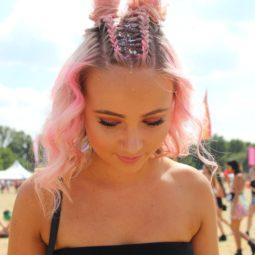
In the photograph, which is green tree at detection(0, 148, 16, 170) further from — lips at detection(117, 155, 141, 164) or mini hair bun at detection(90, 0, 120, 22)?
lips at detection(117, 155, 141, 164)

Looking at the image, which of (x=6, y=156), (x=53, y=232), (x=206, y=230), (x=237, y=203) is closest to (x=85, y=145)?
(x=53, y=232)

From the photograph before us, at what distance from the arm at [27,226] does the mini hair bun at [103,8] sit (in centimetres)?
72

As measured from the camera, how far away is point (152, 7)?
2318mm

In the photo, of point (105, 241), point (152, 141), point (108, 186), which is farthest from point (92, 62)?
point (105, 241)

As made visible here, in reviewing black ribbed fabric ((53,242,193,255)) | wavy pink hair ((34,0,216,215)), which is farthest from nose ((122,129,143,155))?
black ribbed fabric ((53,242,193,255))

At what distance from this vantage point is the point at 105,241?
2.24 meters

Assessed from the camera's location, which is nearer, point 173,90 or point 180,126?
point 173,90

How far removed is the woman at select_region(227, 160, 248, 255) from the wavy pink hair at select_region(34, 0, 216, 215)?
816cm

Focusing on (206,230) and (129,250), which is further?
(206,230)

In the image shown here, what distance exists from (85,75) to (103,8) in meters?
0.29

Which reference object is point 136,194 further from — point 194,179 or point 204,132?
point 204,132

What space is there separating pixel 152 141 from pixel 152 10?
516mm

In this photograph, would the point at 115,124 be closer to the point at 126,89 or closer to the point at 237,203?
the point at 126,89

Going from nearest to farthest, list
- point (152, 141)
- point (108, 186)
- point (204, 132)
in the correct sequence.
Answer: point (152, 141) → point (108, 186) → point (204, 132)
